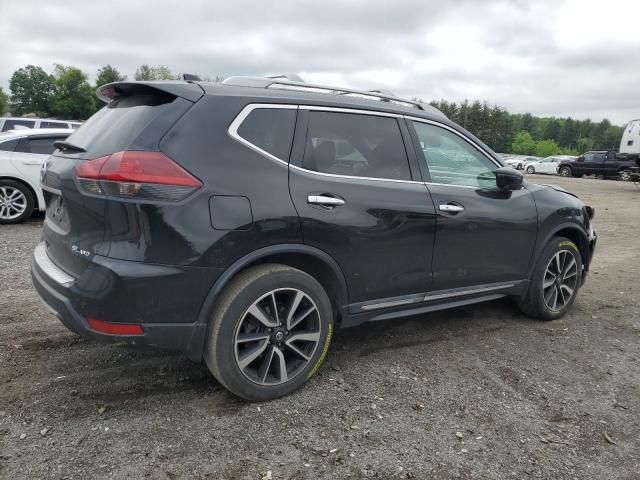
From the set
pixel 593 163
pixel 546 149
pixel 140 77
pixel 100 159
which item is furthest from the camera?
pixel 546 149

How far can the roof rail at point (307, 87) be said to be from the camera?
3.29m

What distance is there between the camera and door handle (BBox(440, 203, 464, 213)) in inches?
144

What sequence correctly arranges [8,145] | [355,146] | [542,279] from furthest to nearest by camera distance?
1. [8,145]
2. [542,279]
3. [355,146]

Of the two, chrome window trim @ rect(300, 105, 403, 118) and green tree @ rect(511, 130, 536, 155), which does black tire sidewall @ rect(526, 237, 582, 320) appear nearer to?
chrome window trim @ rect(300, 105, 403, 118)

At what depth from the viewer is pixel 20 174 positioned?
8.33 metres

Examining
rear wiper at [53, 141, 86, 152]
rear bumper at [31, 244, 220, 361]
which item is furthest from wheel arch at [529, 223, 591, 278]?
rear wiper at [53, 141, 86, 152]

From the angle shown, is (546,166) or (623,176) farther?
(546,166)

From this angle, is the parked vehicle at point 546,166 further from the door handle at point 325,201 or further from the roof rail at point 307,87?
the door handle at point 325,201

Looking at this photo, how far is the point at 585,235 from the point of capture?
481cm

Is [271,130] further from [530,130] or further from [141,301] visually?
[530,130]

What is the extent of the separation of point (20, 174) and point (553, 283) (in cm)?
794

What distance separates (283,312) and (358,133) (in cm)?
129

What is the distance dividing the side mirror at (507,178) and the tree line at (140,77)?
148 ft

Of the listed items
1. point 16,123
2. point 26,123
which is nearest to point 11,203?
point 16,123
